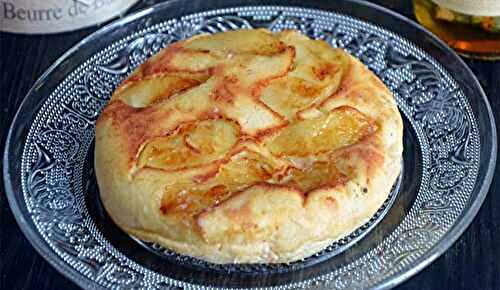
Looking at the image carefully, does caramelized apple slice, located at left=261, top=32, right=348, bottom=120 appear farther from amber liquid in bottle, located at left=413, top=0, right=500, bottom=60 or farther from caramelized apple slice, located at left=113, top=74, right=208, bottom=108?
amber liquid in bottle, located at left=413, top=0, right=500, bottom=60

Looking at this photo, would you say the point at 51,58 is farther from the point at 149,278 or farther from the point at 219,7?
the point at 149,278

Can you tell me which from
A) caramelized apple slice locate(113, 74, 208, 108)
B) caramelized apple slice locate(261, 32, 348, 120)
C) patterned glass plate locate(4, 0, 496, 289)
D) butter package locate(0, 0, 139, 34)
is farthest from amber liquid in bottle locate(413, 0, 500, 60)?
butter package locate(0, 0, 139, 34)

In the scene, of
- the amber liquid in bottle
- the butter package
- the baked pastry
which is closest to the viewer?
the baked pastry

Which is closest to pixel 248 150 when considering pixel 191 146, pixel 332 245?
pixel 191 146

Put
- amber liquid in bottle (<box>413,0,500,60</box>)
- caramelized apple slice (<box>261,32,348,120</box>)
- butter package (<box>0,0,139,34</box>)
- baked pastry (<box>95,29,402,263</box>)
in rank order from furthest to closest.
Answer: butter package (<box>0,0,139,34</box>), amber liquid in bottle (<box>413,0,500,60</box>), caramelized apple slice (<box>261,32,348,120</box>), baked pastry (<box>95,29,402,263</box>)

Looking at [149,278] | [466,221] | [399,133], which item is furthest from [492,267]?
[149,278]

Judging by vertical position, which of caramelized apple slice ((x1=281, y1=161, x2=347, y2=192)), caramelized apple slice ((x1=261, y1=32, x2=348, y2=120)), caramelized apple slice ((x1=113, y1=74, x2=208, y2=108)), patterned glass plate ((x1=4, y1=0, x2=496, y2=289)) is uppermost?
caramelized apple slice ((x1=261, y1=32, x2=348, y2=120))

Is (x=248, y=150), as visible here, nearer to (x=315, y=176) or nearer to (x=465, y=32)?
(x=315, y=176)

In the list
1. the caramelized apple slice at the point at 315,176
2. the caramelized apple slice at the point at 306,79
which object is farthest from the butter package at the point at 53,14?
the caramelized apple slice at the point at 315,176
